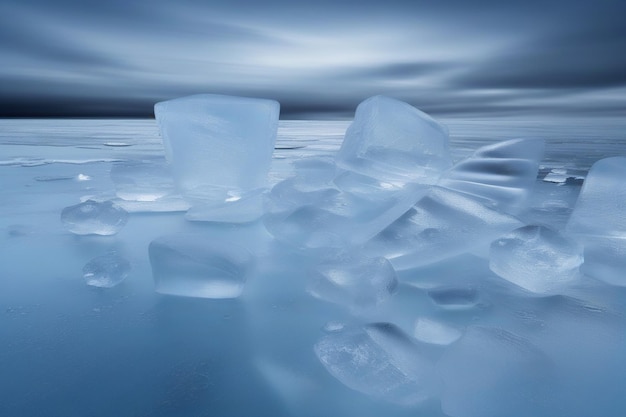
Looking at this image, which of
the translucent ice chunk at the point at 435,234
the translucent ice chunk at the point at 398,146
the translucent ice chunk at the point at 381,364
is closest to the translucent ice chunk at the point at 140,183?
the translucent ice chunk at the point at 398,146

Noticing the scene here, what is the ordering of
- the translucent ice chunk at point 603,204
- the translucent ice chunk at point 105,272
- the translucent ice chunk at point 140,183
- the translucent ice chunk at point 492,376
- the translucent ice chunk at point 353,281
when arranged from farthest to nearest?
the translucent ice chunk at point 140,183
the translucent ice chunk at point 603,204
the translucent ice chunk at point 105,272
the translucent ice chunk at point 353,281
the translucent ice chunk at point 492,376

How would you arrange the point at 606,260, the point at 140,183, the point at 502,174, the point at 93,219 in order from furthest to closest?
the point at 140,183 < the point at 502,174 < the point at 93,219 < the point at 606,260

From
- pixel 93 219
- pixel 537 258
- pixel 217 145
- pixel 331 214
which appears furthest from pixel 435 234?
pixel 93 219

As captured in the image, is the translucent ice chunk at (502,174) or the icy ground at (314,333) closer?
the icy ground at (314,333)

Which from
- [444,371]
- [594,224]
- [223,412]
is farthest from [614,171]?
[223,412]

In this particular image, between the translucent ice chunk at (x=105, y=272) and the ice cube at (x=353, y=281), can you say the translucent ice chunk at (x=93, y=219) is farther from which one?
the ice cube at (x=353, y=281)

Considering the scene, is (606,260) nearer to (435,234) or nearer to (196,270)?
(435,234)

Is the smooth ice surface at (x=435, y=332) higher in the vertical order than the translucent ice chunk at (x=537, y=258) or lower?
lower
